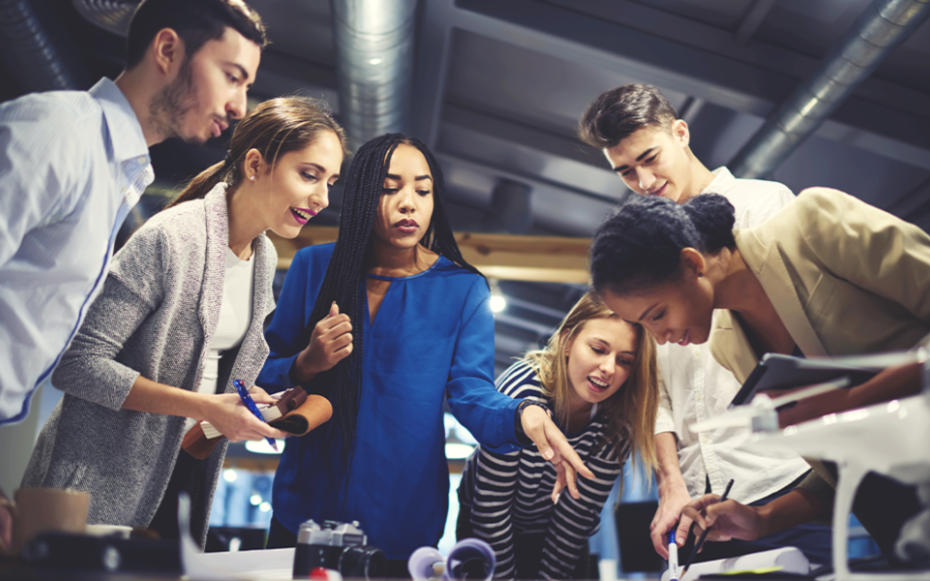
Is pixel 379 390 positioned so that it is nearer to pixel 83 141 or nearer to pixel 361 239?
pixel 361 239

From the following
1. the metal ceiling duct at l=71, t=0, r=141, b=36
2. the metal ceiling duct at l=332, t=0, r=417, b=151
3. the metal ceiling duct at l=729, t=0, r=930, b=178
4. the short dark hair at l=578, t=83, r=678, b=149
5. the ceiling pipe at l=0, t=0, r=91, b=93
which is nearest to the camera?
the short dark hair at l=578, t=83, r=678, b=149

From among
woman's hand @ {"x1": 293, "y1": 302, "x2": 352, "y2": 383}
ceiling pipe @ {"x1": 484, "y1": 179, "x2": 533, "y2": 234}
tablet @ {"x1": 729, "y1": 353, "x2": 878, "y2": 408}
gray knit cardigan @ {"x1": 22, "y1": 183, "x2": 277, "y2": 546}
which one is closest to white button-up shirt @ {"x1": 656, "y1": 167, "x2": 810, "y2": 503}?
tablet @ {"x1": 729, "y1": 353, "x2": 878, "y2": 408}

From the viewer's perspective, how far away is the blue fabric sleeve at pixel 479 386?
1382 mm

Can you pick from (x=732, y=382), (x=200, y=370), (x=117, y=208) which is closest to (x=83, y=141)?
(x=117, y=208)

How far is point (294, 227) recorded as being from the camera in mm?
1662

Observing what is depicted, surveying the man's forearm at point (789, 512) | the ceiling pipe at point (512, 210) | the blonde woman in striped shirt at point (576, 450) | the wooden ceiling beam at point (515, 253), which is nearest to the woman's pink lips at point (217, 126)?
the blonde woman in striped shirt at point (576, 450)

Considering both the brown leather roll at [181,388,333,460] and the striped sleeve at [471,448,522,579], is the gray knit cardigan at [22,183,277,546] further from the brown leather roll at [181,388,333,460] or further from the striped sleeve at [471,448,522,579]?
the striped sleeve at [471,448,522,579]

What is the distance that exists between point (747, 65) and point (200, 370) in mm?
2729

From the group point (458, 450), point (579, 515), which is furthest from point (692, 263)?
point (458, 450)

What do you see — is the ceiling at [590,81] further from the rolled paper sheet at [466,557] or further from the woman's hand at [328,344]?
the rolled paper sheet at [466,557]

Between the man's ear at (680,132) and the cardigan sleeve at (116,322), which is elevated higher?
the man's ear at (680,132)

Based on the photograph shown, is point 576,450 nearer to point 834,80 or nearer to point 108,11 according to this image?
point 834,80

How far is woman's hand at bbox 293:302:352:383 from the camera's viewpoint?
4.57ft

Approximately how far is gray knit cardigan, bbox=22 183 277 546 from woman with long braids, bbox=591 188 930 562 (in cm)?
87
